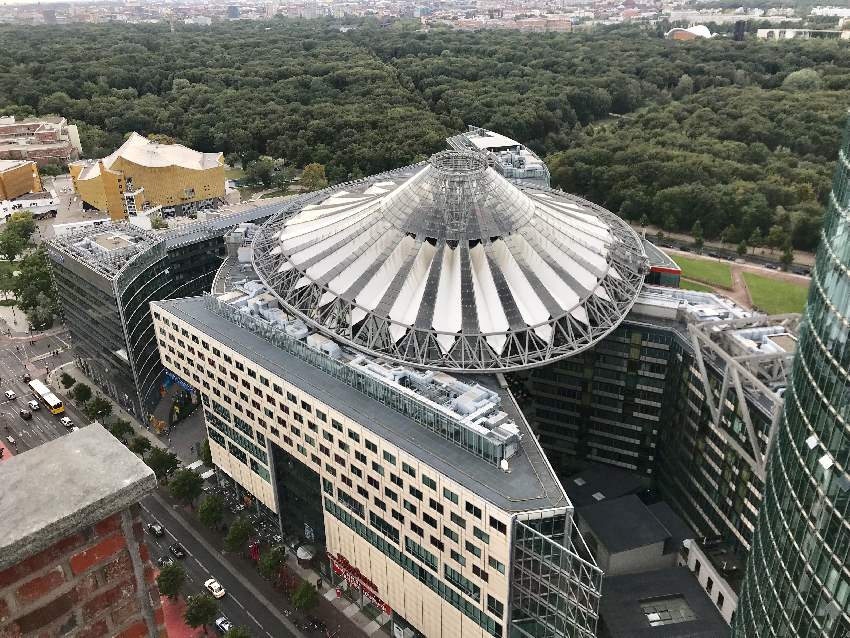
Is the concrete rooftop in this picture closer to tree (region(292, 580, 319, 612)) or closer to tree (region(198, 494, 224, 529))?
tree (region(292, 580, 319, 612))

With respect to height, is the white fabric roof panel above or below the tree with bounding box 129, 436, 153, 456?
above

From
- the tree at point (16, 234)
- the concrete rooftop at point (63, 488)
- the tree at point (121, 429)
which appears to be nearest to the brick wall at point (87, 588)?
the concrete rooftop at point (63, 488)

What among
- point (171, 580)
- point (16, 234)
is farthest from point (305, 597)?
point (16, 234)

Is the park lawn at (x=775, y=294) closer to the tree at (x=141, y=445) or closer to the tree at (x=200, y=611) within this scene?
the tree at (x=200, y=611)

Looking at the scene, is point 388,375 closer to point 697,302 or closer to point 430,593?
point 430,593

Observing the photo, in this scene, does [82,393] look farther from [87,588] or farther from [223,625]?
[87,588]

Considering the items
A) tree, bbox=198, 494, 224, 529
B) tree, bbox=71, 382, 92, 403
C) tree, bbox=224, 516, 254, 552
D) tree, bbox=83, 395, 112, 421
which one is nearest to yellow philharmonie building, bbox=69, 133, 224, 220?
tree, bbox=71, 382, 92, 403

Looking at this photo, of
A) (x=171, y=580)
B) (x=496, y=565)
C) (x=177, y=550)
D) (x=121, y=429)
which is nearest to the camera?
(x=496, y=565)
